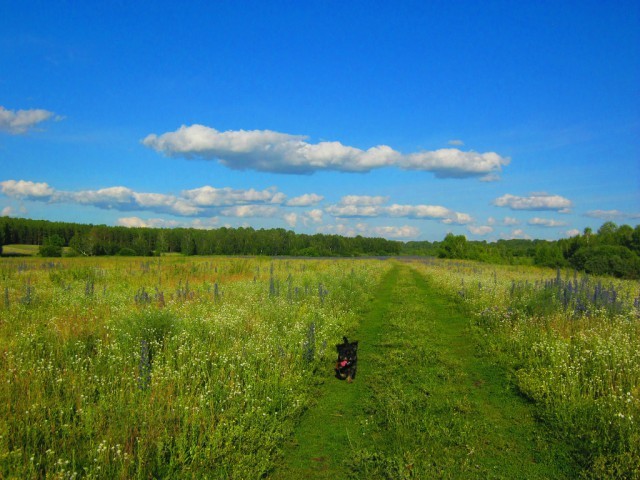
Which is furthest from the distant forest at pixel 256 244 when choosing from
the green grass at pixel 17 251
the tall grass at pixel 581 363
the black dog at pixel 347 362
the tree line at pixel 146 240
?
the black dog at pixel 347 362

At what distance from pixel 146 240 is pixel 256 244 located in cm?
2623

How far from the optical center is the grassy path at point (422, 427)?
4.85 metres

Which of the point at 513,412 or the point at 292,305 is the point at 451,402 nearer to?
the point at 513,412

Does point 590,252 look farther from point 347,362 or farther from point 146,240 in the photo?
point 146,240

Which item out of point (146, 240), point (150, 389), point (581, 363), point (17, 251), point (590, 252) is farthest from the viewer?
point (146, 240)

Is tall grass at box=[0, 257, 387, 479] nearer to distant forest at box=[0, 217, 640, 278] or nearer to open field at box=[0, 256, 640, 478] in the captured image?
open field at box=[0, 256, 640, 478]

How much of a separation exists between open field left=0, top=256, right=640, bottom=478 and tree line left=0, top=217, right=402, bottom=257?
186 ft

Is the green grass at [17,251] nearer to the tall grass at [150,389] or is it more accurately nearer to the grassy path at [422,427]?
the tall grass at [150,389]

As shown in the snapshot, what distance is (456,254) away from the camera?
76.8m

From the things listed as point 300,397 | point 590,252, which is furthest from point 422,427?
point 590,252

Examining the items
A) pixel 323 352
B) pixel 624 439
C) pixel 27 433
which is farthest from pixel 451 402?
pixel 27 433

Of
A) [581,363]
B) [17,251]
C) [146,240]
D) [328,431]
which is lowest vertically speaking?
[17,251]

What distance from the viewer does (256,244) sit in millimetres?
100812

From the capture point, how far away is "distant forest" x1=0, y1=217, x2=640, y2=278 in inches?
1756
